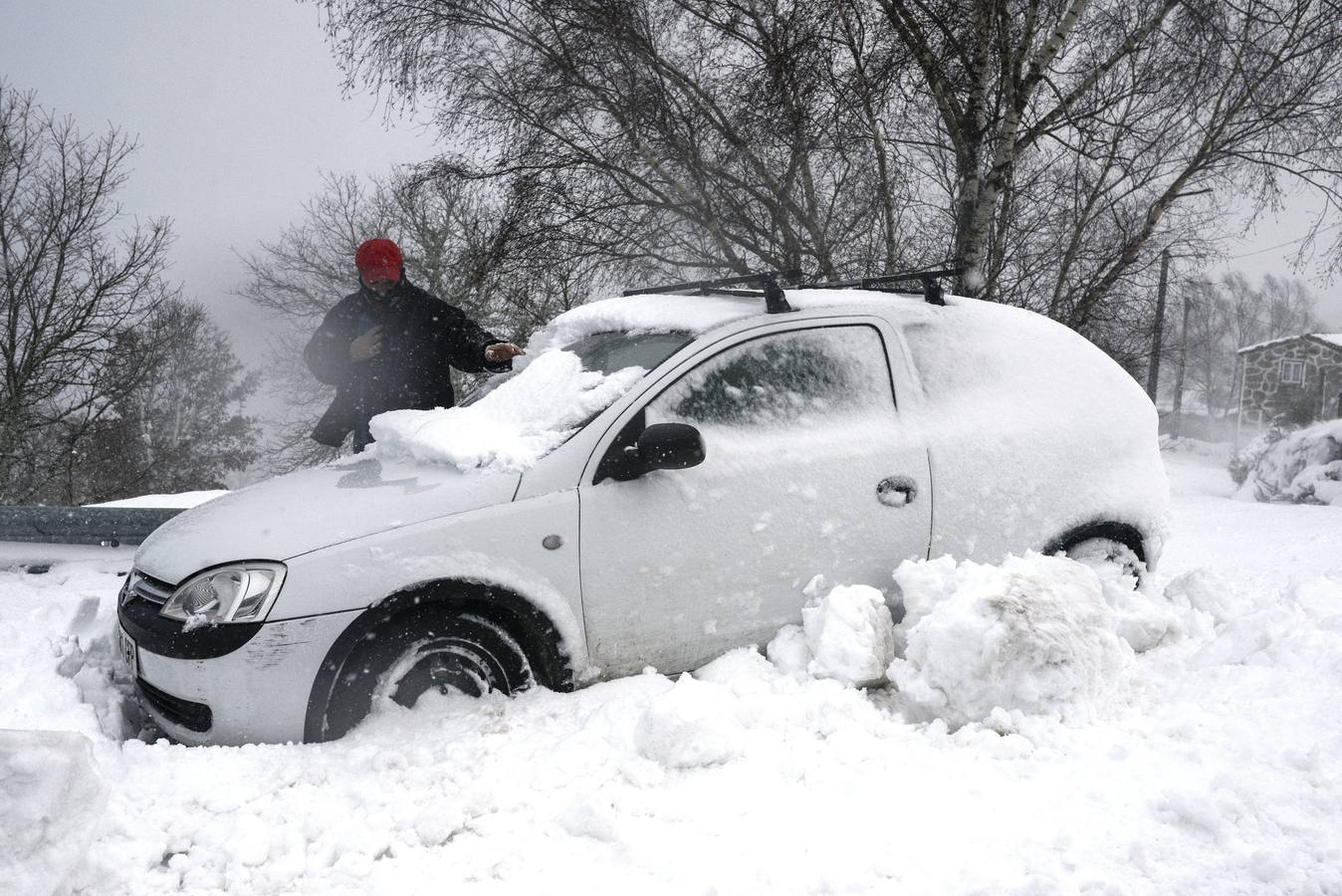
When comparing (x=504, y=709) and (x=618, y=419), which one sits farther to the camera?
(x=618, y=419)

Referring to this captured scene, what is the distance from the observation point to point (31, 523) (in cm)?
470

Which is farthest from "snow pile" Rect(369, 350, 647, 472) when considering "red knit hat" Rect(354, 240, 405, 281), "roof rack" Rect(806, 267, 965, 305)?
"red knit hat" Rect(354, 240, 405, 281)

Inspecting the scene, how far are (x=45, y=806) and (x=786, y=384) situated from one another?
8.33 feet

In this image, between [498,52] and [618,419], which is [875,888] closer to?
[618,419]

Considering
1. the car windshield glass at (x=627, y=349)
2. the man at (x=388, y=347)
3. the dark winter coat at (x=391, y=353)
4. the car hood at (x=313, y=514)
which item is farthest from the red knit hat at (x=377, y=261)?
the car hood at (x=313, y=514)

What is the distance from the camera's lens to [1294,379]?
152 ft

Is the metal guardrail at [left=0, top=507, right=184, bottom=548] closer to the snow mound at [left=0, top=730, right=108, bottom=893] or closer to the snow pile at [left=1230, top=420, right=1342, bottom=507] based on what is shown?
the snow mound at [left=0, top=730, right=108, bottom=893]

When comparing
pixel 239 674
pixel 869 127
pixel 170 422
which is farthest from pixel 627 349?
pixel 170 422

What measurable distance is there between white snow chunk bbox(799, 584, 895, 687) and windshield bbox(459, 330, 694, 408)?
3.57 ft

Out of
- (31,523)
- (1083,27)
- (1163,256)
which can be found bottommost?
(31,523)

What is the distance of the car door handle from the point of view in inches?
128

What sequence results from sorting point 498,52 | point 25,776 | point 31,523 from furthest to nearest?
point 498,52 < point 31,523 < point 25,776

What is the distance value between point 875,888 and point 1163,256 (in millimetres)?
13323

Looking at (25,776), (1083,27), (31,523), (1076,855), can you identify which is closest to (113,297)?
(31,523)
